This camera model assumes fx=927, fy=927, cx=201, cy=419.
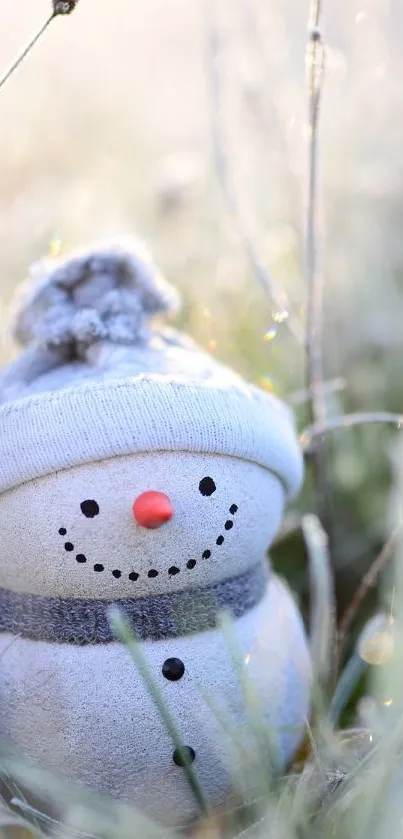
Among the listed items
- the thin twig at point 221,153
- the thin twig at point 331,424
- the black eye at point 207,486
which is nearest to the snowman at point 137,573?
the black eye at point 207,486

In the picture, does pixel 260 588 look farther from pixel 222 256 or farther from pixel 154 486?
pixel 222 256

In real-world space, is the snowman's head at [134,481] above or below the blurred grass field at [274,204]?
below

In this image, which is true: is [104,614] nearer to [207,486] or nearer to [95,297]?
[207,486]

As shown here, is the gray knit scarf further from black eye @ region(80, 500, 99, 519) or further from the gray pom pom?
the gray pom pom

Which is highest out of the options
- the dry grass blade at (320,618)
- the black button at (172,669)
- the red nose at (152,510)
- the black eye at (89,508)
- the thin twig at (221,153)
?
the thin twig at (221,153)

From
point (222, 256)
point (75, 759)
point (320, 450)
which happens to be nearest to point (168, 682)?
point (75, 759)

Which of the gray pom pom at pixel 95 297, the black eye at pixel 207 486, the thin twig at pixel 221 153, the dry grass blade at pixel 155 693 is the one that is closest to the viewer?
the dry grass blade at pixel 155 693

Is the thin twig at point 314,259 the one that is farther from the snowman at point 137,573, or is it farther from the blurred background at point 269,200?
the snowman at point 137,573
